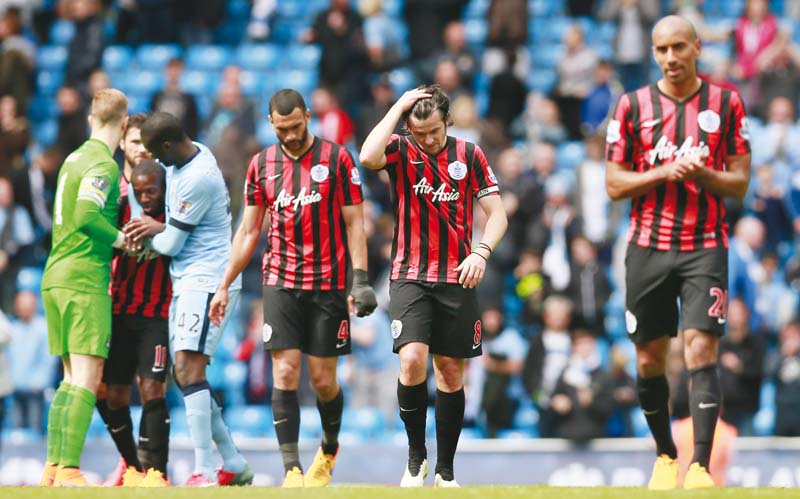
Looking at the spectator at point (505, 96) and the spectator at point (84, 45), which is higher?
the spectator at point (84, 45)

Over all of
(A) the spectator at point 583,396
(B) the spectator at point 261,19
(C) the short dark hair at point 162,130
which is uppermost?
(B) the spectator at point 261,19

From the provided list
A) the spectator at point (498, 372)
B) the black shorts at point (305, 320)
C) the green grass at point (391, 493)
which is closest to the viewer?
the green grass at point (391, 493)

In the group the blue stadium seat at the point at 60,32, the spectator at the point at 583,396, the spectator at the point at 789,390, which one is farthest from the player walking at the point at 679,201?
the blue stadium seat at the point at 60,32

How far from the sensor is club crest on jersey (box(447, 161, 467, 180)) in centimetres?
903

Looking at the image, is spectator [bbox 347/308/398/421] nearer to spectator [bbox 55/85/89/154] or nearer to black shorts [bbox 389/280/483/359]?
spectator [bbox 55/85/89/154]

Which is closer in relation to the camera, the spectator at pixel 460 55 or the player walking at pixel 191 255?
the player walking at pixel 191 255

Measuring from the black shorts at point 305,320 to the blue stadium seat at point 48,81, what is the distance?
12.7 meters

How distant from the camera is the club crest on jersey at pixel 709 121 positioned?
345 inches

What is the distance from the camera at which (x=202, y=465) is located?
9688mm

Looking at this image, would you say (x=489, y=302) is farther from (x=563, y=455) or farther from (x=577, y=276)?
(x=563, y=455)

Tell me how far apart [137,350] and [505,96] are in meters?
9.70

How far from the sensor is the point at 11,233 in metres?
17.4

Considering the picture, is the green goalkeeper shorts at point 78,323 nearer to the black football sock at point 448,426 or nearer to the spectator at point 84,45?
the black football sock at point 448,426

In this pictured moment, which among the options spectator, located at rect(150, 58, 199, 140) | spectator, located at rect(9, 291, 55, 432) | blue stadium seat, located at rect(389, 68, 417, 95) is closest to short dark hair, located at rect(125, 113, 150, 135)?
spectator, located at rect(9, 291, 55, 432)
